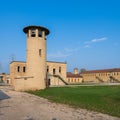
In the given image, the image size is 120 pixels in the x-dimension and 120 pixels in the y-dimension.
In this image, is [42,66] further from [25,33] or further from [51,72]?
[51,72]

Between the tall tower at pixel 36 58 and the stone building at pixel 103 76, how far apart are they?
155 feet

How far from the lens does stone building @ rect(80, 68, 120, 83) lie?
240 feet

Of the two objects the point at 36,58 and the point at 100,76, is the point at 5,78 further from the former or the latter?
the point at 36,58

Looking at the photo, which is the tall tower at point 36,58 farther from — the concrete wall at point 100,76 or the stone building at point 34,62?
the concrete wall at point 100,76

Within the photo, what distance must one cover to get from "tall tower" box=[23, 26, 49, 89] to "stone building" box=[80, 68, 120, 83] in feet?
155

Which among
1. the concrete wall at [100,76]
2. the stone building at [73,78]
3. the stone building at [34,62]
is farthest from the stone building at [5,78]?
the stone building at [34,62]

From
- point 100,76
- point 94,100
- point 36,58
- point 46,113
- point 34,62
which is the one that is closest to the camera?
point 46,113

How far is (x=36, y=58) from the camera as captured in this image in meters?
30.0

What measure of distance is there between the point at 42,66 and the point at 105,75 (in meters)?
50.9

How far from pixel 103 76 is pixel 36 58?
5240 cm

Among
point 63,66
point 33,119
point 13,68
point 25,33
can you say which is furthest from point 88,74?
point 33,119

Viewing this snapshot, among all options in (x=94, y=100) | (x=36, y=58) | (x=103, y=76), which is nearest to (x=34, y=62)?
(x=36, y=58)

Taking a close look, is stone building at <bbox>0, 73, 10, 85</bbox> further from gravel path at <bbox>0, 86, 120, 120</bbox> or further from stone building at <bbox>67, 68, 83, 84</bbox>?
gravel path at <bbox>0, 86, 120, 120</bbox>

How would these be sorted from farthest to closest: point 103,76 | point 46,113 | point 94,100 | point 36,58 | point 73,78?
1. point 103,76
2. point 73,78
3. point 36,58
4. point 94,100
5. point 46,113
